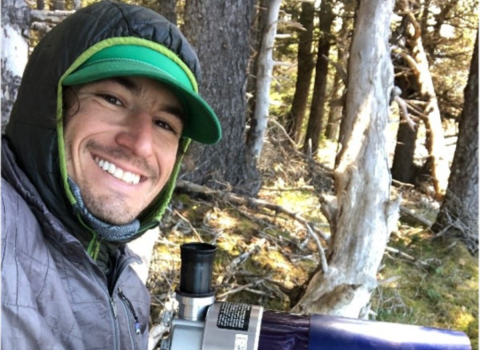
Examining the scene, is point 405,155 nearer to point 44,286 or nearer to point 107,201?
point 107,201

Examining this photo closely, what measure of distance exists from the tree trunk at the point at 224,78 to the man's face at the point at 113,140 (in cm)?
371

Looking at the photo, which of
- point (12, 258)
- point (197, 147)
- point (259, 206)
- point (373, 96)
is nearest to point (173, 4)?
point (197, 147)

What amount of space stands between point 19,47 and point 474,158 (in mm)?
4529

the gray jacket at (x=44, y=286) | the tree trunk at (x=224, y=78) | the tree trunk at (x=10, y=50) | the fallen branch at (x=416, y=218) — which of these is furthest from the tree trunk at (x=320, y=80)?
the gray jacket at (x=44, y=286)

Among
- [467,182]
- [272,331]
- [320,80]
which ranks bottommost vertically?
[272,331]

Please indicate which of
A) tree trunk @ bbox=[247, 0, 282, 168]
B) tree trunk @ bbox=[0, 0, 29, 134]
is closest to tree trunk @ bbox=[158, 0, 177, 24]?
tree trunk @ bbox=[247, 0, 282, 168]

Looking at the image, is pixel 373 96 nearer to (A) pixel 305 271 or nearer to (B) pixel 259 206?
(A) pixel 305 271

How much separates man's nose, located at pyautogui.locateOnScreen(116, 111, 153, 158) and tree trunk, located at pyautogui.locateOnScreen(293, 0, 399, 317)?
6.88ft

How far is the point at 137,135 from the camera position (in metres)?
1.38

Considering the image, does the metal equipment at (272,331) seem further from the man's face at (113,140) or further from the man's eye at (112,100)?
the man's eye at (112,100)

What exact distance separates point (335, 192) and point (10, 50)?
228 centimetres

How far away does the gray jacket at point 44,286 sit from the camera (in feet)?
3.12

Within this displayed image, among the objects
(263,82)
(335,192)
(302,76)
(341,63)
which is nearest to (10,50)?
(335,192)

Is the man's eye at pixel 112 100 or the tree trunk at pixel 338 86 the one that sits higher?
the tree trunk at pixel 338 86
